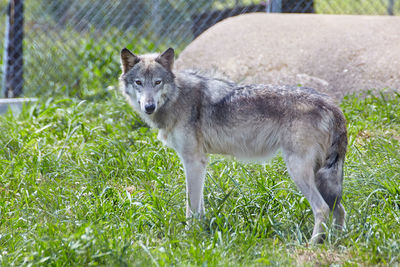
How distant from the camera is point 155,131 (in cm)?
571

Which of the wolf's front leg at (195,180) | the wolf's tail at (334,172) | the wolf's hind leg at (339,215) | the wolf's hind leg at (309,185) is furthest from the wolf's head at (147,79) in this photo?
the wolf's hind leg at (339,215)

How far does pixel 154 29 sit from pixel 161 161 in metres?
3.48

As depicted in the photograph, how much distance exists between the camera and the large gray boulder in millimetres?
6277

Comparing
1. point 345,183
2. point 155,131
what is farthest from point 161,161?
point 345,183

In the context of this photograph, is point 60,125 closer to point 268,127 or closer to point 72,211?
point 72,211

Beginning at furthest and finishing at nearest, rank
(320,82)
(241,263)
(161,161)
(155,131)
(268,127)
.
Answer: (320,82) → (155,131) → (161,161) → (268,127) → (241,263)

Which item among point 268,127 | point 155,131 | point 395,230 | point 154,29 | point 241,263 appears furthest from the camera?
point 154,29

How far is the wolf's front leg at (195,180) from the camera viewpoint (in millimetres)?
3973

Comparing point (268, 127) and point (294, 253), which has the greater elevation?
point (268, 127)

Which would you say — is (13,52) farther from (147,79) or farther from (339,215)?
(339,215)

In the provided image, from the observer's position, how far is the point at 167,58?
4332 millimetres

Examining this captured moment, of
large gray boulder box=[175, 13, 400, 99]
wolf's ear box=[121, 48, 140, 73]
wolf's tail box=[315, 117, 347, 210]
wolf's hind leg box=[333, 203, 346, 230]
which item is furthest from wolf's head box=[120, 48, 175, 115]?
large gray boulder box=[175, 13, 400, 99]

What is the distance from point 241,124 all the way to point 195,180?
0.58m

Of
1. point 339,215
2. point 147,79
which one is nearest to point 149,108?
point 147,79
